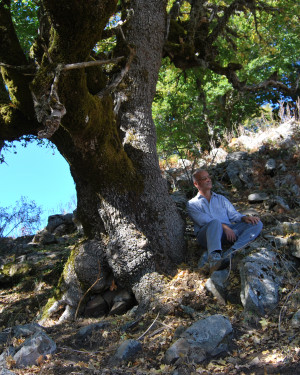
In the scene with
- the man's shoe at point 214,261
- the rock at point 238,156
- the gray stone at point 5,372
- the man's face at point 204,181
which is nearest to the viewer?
the gray stone at point 5,372

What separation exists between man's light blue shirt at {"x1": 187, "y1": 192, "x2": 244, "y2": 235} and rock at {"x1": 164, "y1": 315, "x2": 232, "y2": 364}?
1.87 metres

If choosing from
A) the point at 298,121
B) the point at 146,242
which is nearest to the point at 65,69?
the point at 146,242

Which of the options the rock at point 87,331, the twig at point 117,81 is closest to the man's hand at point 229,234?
the rock at point 87,331

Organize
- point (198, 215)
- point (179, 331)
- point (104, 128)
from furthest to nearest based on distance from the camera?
point (198, 215) < point (104, 128) < point (179, 331)

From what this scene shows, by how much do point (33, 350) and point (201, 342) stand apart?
156 centimetres

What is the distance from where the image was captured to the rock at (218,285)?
13.2ft

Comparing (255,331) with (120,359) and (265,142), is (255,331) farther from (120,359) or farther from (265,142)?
(265,142)

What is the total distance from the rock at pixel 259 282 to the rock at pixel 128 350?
1.31 m

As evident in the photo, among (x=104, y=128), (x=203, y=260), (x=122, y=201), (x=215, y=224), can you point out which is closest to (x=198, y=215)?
(x=215, y=224)

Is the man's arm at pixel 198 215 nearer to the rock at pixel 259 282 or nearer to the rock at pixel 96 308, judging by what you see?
the rock at pixel 259 282

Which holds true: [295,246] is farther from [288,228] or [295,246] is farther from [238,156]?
[238,156]

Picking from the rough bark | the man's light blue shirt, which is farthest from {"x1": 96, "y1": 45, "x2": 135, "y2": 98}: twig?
the man's light blue shirt

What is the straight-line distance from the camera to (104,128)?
14.7ft

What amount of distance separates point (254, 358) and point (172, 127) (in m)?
14.3
